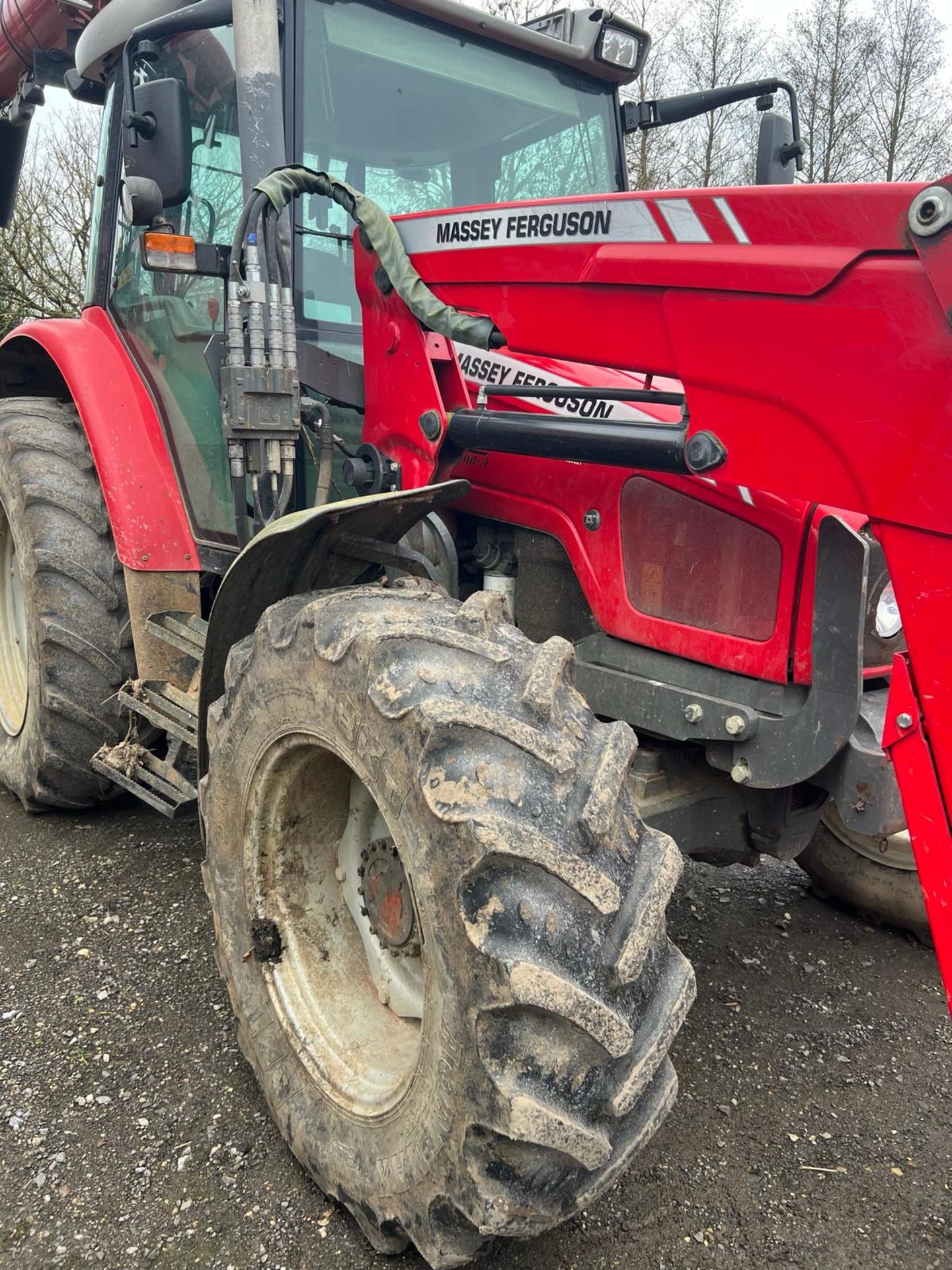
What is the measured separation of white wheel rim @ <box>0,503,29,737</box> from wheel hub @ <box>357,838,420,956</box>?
2110 millimetres

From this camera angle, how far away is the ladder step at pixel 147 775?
2.90 metres

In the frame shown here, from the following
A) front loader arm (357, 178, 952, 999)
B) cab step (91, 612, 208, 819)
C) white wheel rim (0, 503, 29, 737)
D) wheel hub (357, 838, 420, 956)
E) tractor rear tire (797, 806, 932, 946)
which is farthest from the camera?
white wheel rim (0, 503, 29, 737)

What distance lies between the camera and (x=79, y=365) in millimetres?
3178

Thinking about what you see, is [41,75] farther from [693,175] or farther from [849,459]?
[693,175]

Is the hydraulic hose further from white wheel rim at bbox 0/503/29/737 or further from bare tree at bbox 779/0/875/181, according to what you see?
bare tree at bbox 779/0/875/181

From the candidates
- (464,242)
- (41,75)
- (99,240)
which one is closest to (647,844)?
(464,242)

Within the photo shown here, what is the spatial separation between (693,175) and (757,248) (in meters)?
12.6

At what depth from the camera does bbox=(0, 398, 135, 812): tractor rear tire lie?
3.16 m

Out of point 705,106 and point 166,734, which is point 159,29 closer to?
point 705,106

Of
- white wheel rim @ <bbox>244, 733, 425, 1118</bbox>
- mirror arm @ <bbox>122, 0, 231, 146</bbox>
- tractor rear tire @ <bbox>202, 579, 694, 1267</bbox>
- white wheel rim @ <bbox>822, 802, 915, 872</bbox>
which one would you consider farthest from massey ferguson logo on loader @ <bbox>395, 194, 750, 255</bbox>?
white wheel rim @ <bbox>822, 802, 915, 872</bbox>

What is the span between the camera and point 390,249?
232cm

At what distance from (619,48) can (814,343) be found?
1.94m

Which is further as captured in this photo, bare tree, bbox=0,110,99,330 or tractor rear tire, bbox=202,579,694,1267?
bare tree, bbox=0,110,99,330

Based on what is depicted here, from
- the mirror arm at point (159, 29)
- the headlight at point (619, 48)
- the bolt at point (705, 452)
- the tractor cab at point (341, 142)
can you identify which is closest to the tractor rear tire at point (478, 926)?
the bolt at point (705, 452)
